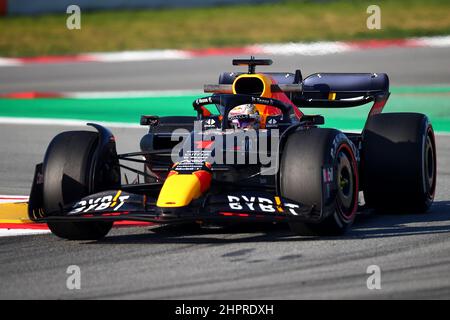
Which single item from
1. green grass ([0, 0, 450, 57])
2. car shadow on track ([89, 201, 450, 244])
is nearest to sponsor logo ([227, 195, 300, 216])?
car shadow on track ([89, 201, 450, 244])

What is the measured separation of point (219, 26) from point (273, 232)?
19595mm

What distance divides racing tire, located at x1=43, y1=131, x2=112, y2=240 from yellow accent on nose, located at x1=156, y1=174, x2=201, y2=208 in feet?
2.34

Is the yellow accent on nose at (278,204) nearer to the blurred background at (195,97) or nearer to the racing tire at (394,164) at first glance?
the blurred background at (195,97)

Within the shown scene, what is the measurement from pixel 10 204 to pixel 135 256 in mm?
3131

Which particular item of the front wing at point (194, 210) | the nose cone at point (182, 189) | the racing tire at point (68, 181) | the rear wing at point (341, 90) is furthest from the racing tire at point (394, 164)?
the racing tire at point (68, 181)

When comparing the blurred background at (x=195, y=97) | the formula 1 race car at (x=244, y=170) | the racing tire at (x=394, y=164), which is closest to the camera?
the blurred background at (x=195, y=97)

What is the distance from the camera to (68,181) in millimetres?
8922

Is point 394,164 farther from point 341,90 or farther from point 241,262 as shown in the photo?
point 241,262

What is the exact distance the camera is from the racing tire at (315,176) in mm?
8562

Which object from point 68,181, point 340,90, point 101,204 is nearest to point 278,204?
point 101,204

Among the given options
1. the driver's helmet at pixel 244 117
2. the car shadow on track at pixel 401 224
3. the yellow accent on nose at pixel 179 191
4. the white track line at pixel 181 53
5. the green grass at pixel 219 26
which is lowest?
the car shadow on track at pixel 401 224

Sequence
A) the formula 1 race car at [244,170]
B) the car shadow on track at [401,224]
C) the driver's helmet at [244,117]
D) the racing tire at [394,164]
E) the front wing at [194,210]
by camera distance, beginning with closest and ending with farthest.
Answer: the front wing at [194,210], the formula 1 race car at [244,170], the car shadow on track at [401,224], the driver's helmet at [244,117], the racing tire at [394,164]

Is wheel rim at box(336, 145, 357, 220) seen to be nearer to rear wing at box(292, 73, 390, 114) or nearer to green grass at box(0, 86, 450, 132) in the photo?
rear wing at box(292, 73, 390, 114)
